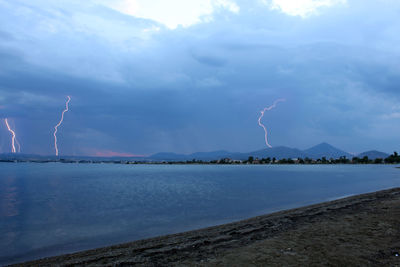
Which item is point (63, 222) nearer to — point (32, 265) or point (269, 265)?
point (32, 265)

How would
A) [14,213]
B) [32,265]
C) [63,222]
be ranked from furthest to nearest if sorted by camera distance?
[14,213] < [63,222] < [32,265]

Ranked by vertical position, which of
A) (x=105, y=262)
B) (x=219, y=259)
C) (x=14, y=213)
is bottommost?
(x=14, y=213)

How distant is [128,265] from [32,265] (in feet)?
19.2

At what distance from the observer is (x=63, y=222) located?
2511cm

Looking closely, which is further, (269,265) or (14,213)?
(14,213)

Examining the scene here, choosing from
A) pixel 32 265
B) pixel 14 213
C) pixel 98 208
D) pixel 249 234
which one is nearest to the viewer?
pixel 32 265

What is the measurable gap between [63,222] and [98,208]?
8.33 m

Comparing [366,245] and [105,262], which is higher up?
[366,245]

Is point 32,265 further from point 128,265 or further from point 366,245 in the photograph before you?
point 366,245

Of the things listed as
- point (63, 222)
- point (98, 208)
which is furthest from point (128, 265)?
point (98, 208)

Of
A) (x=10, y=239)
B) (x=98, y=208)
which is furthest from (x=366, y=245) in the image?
(x=98, y=208)

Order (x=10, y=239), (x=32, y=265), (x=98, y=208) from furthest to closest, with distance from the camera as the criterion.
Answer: (x=98, y=208), (x=10, y=239), (x=32, y=265)

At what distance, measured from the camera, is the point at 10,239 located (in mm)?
19031

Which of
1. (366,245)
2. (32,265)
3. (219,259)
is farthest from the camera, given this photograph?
(32,265)
